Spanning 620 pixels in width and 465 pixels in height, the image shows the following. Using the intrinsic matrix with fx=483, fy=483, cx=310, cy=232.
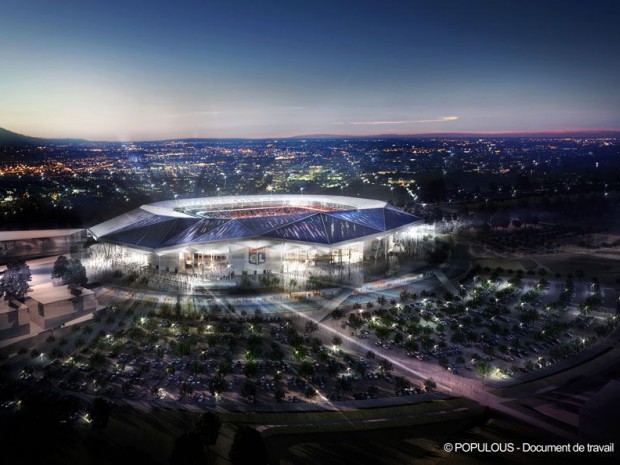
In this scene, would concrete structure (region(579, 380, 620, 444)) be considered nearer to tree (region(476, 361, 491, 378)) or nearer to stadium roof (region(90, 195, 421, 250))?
tree (region(476, 361, 491, 378))

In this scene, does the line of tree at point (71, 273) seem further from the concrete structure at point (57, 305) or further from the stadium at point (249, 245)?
the stadium at point (249, 245)

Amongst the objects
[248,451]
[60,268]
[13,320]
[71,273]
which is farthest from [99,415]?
[60,268]

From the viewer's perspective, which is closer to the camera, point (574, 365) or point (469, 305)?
point (574, 365)

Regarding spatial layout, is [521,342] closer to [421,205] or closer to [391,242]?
[391,242]

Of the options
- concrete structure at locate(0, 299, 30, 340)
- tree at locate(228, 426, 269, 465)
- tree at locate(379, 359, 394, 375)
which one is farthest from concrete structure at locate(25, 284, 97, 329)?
tree at locate(379, 359, 394, 375)

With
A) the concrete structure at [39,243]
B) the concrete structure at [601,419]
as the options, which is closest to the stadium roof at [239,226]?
the concrete structure at [39,243]

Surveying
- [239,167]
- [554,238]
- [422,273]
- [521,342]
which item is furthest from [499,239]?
[239,167]

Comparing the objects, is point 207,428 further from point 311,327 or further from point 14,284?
point 14,284
